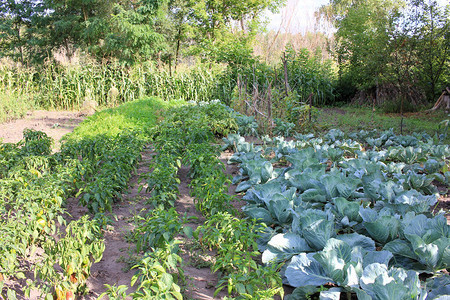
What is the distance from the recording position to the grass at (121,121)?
5.03 meters

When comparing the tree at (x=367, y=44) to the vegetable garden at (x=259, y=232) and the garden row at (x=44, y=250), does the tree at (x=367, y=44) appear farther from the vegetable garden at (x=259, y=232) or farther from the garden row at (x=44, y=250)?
the garden row at (x=44, y=250)

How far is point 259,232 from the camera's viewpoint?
2.47 meters

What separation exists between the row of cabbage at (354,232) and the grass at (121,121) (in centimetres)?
264

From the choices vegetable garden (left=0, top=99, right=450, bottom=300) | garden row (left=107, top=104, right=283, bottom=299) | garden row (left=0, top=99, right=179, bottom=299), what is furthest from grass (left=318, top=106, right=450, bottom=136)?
garden row (left=0, top=99, right=179, bottom=299)

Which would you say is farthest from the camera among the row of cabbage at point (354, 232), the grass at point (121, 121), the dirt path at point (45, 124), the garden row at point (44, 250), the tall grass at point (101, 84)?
the tall grass at point (101, 84)

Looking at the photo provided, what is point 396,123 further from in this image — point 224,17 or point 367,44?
point 224,17

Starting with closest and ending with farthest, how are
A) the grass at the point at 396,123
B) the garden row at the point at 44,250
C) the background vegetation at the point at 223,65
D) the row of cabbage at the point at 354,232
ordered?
the row of cabbage at the point at 354,232
the garden row at the point at 44,250
the grass at the point at 396,123
the background vegetation at the point at 223,65

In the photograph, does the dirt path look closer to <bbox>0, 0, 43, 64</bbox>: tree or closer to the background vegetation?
Answer: the background vegetation

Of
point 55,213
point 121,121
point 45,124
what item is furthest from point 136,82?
point 55,213

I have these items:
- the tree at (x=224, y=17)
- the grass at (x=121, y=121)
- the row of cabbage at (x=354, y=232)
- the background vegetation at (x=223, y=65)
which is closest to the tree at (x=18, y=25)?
the background vegetation at (x=223, y=65)

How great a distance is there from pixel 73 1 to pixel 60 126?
397 inches

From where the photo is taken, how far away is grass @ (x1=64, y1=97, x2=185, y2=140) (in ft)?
16.5

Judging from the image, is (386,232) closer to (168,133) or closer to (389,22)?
(168,133)

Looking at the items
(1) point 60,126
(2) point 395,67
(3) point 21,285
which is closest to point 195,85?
(1) point 60,126
